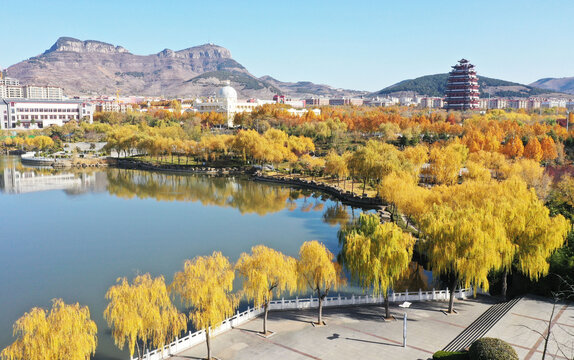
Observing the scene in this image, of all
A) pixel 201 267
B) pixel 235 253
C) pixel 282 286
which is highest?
pixel 201 267

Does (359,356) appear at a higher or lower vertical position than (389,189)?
lower

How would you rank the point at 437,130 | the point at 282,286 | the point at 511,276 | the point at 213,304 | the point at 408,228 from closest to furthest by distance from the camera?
the point at 213,304 < the point at 282,286 < the point at 511,276 < the point at 408,228 < the point at 437,130

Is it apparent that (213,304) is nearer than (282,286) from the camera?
Yes

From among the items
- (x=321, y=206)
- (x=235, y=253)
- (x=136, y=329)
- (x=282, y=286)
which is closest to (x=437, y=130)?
(x=321, y=206)

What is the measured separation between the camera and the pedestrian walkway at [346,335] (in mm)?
12031

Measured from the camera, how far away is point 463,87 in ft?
277

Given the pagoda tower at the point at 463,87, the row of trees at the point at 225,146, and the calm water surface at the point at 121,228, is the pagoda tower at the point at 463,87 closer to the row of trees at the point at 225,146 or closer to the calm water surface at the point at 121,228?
the row of trees at the point at 225,146

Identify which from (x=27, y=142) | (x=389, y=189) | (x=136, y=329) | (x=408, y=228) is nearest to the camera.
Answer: (x=136, y=329)

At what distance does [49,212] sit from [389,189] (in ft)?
77.6

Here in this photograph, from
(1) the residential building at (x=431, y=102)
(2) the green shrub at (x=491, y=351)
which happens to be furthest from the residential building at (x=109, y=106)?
(2) the green shrub at (x=491, y=351)

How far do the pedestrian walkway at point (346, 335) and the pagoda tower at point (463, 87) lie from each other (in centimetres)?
7644

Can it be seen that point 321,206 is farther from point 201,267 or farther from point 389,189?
point 201,267

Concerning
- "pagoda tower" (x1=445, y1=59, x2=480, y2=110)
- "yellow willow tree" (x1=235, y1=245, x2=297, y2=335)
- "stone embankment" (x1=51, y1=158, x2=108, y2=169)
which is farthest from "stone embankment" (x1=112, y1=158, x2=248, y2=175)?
"pagoda tower" (x1=445, y1=59, x2=480, y2=110)

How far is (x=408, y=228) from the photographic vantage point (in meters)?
25.2
